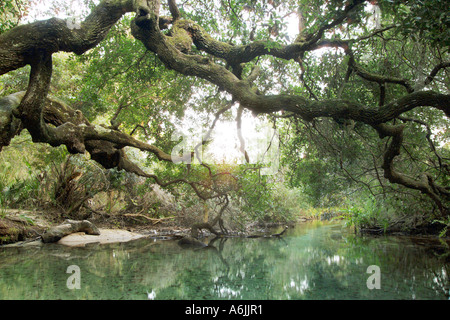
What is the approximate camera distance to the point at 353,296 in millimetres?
2572

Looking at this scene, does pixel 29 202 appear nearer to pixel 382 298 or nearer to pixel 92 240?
pixel 92 240

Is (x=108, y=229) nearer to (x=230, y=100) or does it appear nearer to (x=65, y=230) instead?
(x=65, y=230)

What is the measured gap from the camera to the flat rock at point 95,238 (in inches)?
234

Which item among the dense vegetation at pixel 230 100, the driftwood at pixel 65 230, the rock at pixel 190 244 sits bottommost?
the rock at pixel 190 244

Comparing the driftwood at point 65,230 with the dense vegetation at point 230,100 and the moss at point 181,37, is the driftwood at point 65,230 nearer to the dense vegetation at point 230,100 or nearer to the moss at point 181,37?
the dense vegetation at point 230,100

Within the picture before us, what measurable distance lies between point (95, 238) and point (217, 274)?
4.21 metres

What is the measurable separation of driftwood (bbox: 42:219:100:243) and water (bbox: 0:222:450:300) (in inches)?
32.0

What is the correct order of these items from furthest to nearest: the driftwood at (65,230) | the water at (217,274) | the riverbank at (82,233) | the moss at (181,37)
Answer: the driftwood at (65,230) < the riverbank at (82,233) < the moss at (181,37) < the water at (217,274)

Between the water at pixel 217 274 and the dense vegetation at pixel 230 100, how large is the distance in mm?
1533

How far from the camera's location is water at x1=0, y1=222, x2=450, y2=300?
104 inches

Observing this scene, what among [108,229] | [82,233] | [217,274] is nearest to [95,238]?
[82,233]

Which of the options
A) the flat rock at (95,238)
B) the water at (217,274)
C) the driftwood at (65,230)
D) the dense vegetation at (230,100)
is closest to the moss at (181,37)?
the dense vegetation at (230,100)

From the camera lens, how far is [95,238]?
6.57m

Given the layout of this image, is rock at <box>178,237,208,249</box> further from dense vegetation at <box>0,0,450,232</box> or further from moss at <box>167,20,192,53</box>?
moss at <box>167,20,192,53</box>
